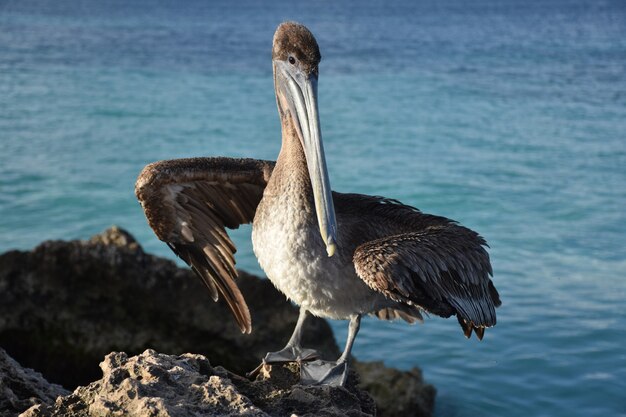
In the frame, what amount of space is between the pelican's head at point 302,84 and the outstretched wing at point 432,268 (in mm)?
436

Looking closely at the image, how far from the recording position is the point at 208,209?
556 centimetres

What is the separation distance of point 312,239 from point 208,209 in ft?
3.74

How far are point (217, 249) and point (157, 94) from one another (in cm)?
1820

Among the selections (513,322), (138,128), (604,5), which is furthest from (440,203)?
(604,5)

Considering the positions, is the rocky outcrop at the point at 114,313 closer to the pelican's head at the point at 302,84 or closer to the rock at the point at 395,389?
the rock at the point at 395,389

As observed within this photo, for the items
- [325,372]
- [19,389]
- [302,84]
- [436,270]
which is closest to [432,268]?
[436,270]

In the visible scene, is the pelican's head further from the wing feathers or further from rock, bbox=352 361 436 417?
rock, bbox=352 361 436 417

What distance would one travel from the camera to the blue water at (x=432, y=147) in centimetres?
920

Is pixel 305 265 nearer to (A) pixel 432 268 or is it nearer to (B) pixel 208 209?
(A) pixel 432 268

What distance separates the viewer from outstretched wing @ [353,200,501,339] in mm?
4367

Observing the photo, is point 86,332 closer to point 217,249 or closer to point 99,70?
point 217,249

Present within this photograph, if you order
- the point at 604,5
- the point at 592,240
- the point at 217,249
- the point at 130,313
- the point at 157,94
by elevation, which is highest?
the point at 604,5

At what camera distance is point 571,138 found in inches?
691

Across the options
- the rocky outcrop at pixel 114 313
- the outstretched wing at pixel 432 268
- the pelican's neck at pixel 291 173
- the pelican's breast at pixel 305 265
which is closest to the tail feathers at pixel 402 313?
the outstretched wing at pixel 432 268
